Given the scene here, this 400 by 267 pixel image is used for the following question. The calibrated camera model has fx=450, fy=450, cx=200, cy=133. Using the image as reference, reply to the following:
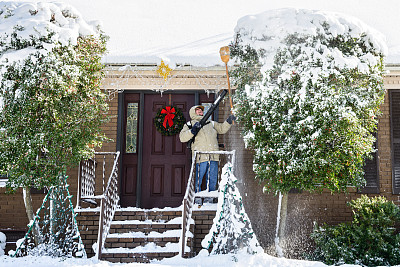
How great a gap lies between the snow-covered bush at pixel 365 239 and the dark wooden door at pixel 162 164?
9.00 feet

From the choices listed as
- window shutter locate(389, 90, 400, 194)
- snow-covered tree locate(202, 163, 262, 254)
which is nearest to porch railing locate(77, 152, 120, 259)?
snow-covered tree locate(202, 163, 262, 254)

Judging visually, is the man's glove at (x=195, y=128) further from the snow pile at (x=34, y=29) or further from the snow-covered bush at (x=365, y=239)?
the snow-covered bush at (x=365, y=239)

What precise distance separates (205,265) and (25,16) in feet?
16.0

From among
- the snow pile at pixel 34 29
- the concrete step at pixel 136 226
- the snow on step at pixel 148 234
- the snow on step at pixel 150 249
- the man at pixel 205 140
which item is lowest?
the snow on step at pixel 150 249

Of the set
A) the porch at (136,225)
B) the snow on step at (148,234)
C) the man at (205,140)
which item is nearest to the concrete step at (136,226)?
the porch at (136,225)

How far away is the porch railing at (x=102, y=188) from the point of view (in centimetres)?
680

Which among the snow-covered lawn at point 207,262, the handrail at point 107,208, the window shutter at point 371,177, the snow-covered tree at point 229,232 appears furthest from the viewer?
the window shutter at point 371,177

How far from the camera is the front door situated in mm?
8781

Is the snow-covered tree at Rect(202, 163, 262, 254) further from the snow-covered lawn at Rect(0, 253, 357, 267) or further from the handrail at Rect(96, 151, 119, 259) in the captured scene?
the handrail at Rect(96, 151, 119, 259)

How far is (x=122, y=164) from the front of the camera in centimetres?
884

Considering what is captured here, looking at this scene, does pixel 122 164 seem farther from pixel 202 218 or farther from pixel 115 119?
pixel 202 218

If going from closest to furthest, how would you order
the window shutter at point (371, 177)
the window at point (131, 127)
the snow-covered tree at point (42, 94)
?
the snow-covered tree at point (42, 94)
the window shutter at point (371, 177)
the window at point (131, 127)

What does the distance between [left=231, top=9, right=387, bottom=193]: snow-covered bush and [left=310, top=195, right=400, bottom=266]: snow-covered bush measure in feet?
1.93

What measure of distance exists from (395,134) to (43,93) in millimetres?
6553
